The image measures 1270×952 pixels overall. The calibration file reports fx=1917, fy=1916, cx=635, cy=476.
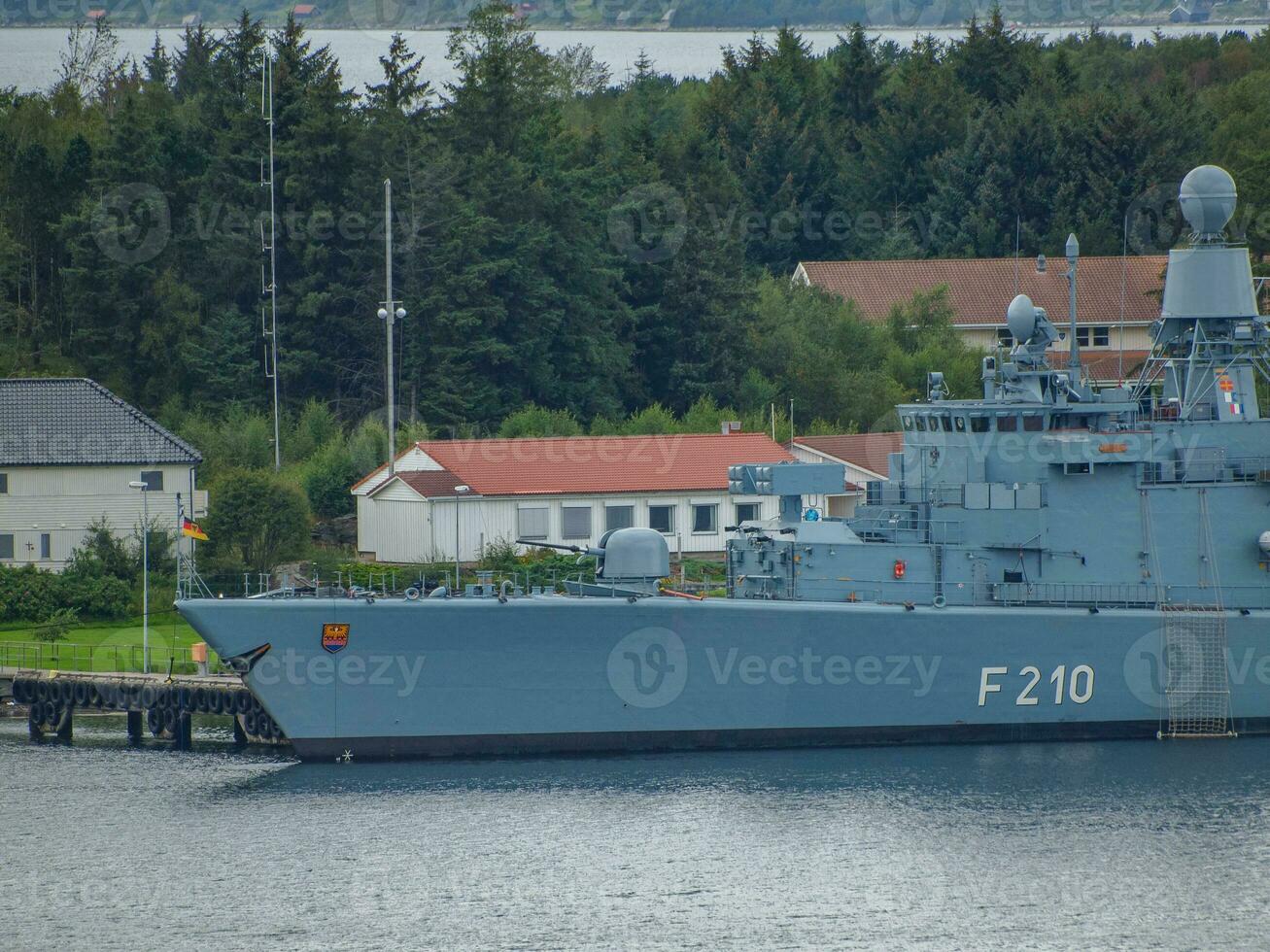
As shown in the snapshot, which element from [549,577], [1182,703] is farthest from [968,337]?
[1182,703]

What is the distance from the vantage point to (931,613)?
30.3 m

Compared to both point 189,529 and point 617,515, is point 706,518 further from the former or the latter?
point 189,529

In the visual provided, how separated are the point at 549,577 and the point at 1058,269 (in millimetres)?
29466

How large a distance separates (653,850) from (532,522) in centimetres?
1716

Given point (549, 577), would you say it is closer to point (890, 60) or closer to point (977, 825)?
point (977, 825)

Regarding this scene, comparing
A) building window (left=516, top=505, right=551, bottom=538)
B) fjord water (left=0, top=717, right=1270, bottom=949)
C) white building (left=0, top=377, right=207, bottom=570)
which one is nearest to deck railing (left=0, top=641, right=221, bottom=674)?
fjord water (left=0, top=717, right=1270, bottom=949)

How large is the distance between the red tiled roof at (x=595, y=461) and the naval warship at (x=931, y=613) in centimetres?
1064

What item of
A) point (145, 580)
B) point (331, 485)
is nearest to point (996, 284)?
point (331, 485)

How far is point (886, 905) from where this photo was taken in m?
23.9

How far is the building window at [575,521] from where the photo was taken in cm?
4266

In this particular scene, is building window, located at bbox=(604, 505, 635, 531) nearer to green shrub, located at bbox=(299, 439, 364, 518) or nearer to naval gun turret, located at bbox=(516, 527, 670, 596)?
green shrub, located at bbox=(299, 439, 364, 518)

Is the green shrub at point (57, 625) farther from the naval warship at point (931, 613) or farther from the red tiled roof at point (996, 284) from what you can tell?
the red tiled roof at point (996, 284)

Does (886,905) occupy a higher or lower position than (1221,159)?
lower

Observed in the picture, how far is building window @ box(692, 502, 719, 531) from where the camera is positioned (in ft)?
143
